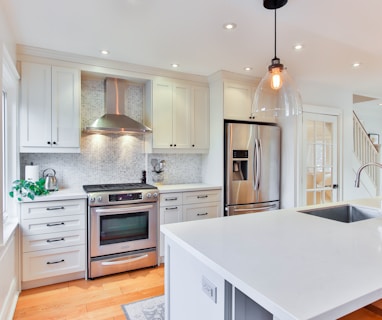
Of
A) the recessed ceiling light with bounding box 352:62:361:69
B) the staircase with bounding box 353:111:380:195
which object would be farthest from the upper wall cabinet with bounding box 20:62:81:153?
the staircase with bounding box 353:111:380:195

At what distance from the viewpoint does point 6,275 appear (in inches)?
83.9

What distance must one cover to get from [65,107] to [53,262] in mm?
1713

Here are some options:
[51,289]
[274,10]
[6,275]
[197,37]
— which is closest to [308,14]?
[274,10]

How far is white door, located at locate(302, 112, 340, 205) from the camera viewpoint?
404cm

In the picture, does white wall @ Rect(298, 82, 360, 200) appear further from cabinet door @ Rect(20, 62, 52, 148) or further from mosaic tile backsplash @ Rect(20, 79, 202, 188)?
cabinet door @ Rect(20, 62, 52, 148)

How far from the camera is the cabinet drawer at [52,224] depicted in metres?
2.60

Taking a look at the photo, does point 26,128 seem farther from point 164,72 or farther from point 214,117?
point 214,117

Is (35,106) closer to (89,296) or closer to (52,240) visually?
(52,240)

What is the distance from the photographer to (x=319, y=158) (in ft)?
13.8

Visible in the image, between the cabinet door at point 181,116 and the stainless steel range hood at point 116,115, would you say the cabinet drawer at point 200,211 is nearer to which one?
the cabinet door at point 181,116

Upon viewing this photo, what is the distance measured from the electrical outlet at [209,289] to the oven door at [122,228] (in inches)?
75.7

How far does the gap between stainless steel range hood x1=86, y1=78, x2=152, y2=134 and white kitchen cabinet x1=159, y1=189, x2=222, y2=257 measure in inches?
36.4

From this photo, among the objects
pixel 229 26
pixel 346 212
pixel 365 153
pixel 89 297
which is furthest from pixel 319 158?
pixel 89 297

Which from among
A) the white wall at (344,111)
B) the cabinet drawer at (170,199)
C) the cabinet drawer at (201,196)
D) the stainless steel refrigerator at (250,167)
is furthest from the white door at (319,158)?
the cabinet drawer at (170,199)
